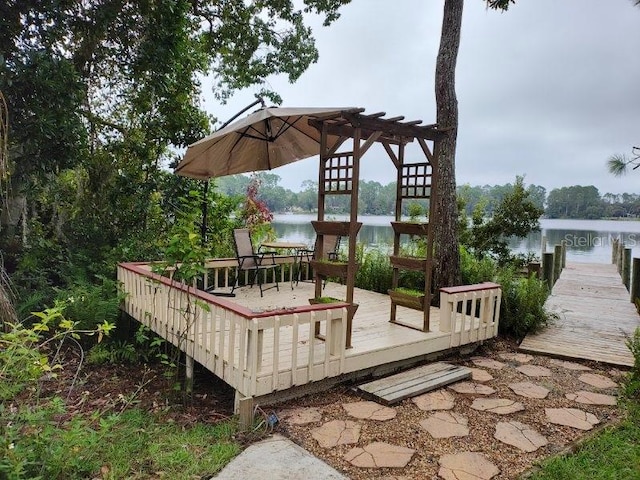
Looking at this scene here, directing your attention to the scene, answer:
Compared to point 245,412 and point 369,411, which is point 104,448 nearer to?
point 245,412

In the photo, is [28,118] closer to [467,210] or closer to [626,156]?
[626,156]

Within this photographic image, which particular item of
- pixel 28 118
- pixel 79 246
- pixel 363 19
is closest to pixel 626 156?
pixel 28 118

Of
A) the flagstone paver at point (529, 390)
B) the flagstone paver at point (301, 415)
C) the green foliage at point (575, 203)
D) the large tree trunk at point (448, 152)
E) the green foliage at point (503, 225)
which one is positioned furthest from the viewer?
the green foliage at point (575, 203)

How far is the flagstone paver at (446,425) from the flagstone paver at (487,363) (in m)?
1.30

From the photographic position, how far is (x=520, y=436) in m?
2.75

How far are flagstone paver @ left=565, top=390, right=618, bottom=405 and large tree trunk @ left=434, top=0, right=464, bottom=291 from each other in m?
2.38

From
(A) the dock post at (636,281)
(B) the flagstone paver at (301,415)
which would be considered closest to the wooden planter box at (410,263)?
(B) the flagstone paver at (301,415)

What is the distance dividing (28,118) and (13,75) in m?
0.45

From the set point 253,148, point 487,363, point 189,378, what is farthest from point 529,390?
point 253,148

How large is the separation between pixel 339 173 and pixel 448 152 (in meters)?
2.66

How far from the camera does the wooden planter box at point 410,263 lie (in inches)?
169

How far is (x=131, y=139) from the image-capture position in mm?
6508

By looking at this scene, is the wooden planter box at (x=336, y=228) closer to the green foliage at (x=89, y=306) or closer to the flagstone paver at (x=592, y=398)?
the flagstone paver at (x=592, y=398)

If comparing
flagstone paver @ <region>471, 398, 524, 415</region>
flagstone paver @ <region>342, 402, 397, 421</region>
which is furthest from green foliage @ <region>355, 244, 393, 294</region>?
flagstone paver @ <region>342, 402, 397, 421</region>
